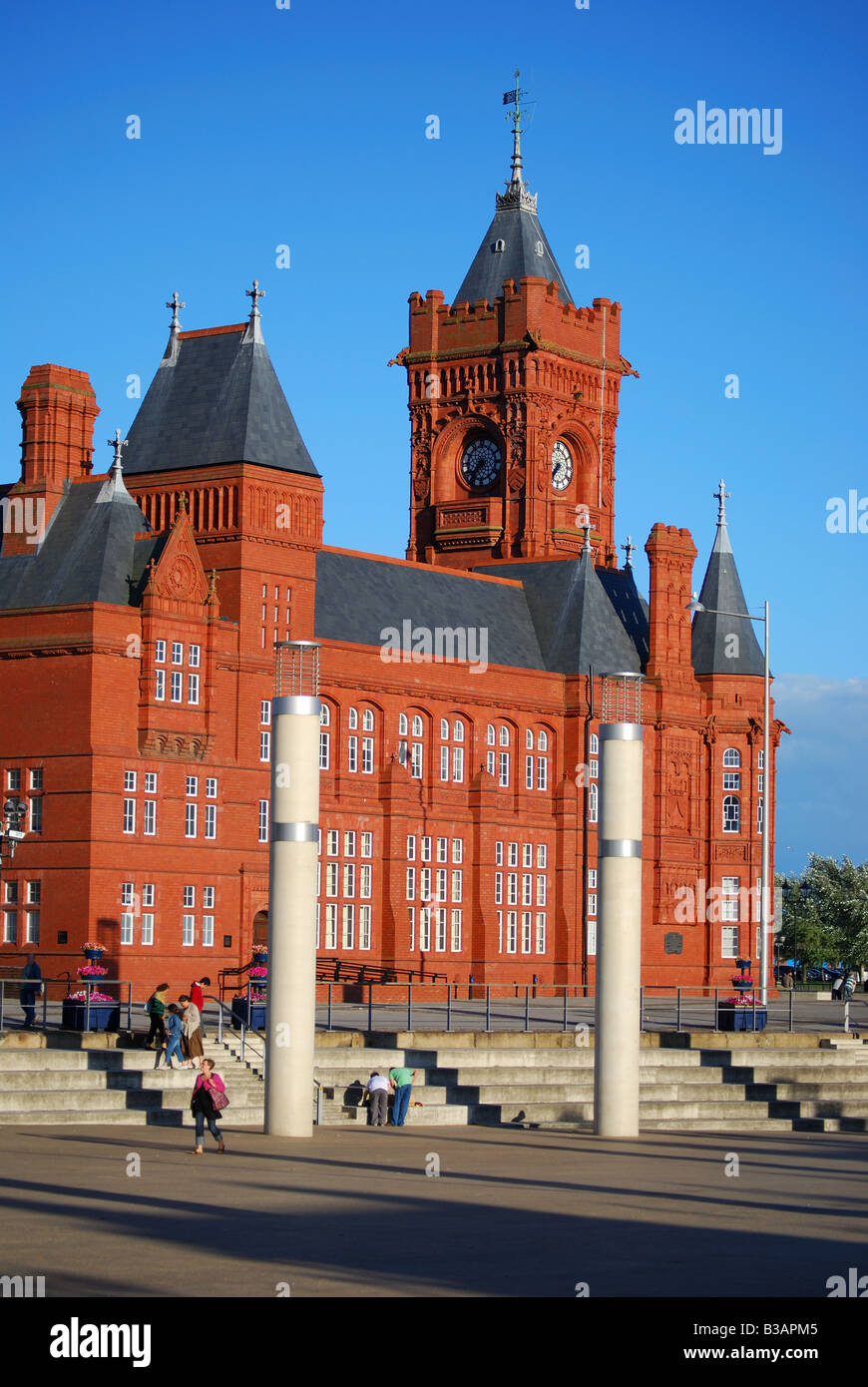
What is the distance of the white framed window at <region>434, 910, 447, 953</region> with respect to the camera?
74.0 meters

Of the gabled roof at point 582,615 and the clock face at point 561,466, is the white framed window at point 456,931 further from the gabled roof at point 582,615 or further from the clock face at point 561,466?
the clock face at point 561,466

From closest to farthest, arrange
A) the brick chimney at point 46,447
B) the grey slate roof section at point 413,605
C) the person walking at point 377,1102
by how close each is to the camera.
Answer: the person walking at point 377,1102 → the brick chimney at point 46,447 → the grey slate roof section at point 413,605

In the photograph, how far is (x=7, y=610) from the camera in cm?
6194

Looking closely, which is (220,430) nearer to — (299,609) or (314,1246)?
(299,609)

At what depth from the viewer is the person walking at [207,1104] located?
98.8 ft

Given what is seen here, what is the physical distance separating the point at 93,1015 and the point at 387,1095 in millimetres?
6414

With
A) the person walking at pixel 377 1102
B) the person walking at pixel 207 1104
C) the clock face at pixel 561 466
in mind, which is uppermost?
the clock face at pixel 561 466

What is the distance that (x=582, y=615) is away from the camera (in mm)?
82625

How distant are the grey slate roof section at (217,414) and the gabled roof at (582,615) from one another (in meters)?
17.1

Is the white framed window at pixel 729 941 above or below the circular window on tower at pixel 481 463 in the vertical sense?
below

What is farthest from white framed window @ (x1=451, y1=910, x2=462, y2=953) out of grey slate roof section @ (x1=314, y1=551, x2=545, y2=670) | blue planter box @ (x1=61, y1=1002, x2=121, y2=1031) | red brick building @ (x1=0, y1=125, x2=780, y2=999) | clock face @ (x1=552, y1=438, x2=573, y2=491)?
blue planter box @ (x1=61, y1=1002, x2=121, y2=1031)

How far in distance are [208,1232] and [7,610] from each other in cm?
4250

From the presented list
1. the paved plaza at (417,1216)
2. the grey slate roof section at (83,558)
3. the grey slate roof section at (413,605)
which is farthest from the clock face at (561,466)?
the paved plaza at (417,1216)

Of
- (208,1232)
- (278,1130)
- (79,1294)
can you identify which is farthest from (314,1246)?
(278,1130)
